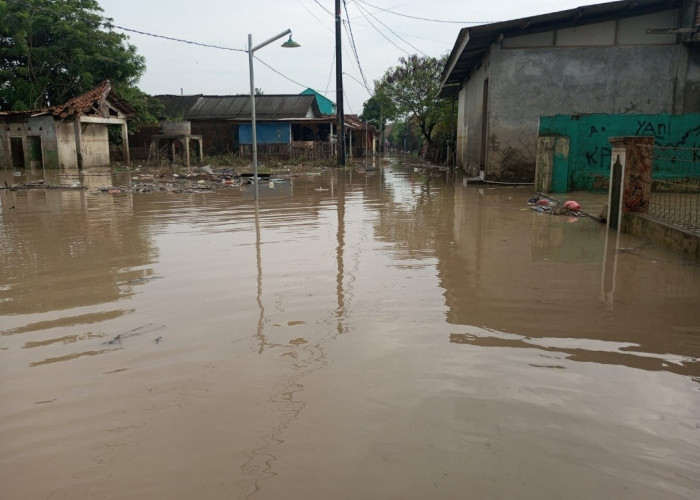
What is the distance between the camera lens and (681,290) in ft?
16.5

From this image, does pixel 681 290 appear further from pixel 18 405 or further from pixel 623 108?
pixel 623 108

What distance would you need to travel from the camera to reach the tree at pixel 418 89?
1551 inches

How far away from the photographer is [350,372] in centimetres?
335

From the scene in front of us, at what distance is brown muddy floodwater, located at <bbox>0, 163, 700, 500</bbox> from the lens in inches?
92.8

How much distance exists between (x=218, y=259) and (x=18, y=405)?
3.60 metres

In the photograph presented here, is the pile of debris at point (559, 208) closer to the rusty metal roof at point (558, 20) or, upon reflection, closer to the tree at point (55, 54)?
the rusty metal roof at point (558, 20)

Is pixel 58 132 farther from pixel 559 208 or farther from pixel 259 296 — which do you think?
pixel 259 296

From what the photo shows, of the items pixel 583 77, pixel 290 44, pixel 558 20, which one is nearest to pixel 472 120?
pixel 583 77

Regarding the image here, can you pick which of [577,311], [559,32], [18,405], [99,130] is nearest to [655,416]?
[577,311]

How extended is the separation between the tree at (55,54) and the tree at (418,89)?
722 inches

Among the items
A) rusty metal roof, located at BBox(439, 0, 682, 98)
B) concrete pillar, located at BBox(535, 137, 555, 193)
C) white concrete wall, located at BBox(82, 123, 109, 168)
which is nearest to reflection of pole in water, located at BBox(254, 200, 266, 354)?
concrete pillar, located at BBox(535, 137, 555, 193)

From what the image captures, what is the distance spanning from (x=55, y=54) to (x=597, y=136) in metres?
27.4

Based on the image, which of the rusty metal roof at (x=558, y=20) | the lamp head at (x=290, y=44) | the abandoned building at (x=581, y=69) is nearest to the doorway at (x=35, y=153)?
the lamp head at (x=290, y=44)

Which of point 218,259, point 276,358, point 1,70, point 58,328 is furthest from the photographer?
point 1,70
